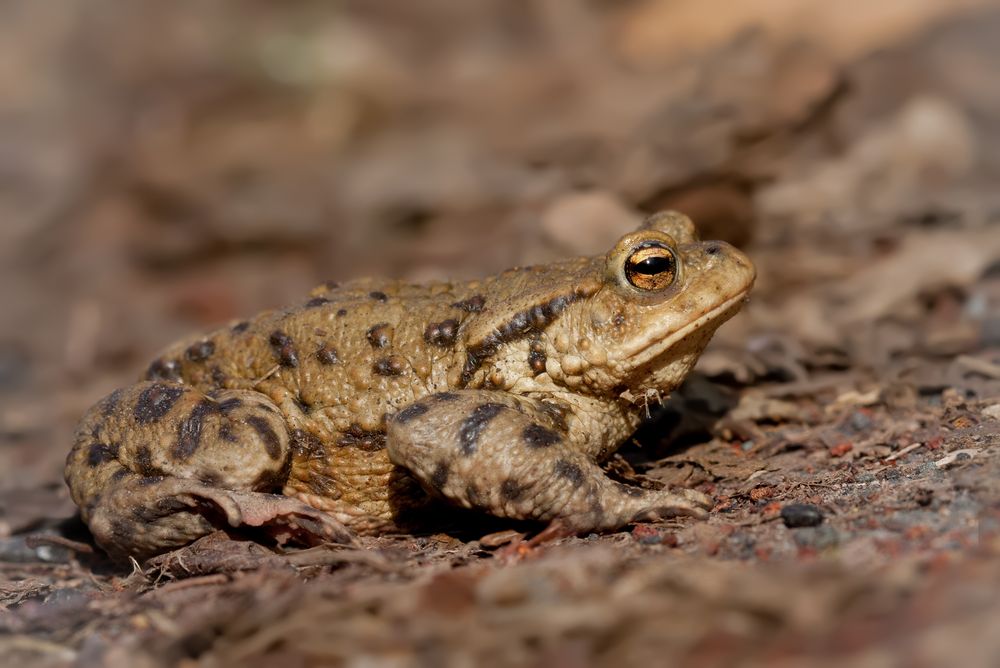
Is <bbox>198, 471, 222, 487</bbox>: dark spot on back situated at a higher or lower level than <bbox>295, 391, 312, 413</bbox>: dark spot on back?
lower

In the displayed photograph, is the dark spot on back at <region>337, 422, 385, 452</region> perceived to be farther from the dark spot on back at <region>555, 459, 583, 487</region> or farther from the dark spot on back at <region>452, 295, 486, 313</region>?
the dark spot on back at <region>555, 459, 583, 487</region>

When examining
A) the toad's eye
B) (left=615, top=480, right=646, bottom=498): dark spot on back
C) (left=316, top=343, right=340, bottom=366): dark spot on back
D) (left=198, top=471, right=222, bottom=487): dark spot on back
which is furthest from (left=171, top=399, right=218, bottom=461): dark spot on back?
the toad's eye

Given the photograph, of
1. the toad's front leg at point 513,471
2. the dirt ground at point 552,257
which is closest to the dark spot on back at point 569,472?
the toad's front leg at point 513,471

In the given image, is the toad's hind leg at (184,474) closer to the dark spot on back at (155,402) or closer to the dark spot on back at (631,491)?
the dark spot on back at (155,402)

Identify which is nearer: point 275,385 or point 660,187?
point 275,385

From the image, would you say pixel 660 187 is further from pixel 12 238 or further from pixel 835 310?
pixel 12 238

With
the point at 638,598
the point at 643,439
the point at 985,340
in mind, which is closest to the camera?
the point at 638,598

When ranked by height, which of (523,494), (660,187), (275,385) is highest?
(660,187)

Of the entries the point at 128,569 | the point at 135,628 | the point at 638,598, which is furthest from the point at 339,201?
the point at 638,598
